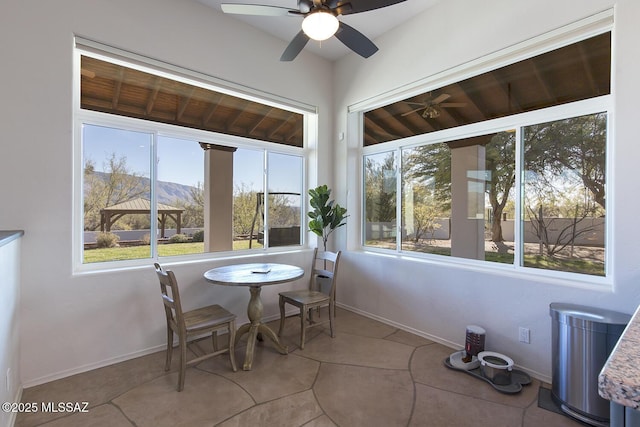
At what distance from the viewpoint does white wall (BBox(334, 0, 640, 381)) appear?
6.95ft

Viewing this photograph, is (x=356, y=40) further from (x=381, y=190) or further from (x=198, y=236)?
(x=198, y=236)

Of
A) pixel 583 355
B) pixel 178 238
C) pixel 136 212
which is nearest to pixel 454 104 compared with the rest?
pixel 583 355

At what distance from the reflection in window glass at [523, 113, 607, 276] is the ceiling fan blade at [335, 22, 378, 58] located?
5.28ft

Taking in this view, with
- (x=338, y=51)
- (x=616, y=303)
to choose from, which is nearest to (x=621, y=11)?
(x=616, y=303)

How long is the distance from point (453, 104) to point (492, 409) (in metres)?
2.87

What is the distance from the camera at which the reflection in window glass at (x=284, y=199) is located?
13.6 feet

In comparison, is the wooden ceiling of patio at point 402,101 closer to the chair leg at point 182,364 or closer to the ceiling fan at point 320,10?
the ceiling fan at point 320,10

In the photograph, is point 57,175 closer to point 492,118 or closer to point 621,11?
point 492,118

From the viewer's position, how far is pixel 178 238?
3320 mm

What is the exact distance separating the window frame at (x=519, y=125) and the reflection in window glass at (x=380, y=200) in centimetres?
10

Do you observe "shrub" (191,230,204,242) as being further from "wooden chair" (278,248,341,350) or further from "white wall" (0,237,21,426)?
"white wall" (0,237,21,426)

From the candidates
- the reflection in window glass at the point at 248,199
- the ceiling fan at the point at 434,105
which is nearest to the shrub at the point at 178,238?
the reflection in window glass at the point at 248,199

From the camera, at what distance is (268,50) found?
3.76 m
